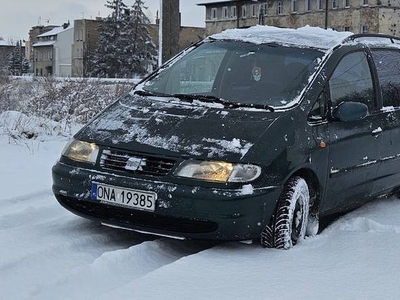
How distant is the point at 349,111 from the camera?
17.8ft

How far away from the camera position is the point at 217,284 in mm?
3955

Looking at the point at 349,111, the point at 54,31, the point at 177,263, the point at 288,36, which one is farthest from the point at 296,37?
the point at 54,31

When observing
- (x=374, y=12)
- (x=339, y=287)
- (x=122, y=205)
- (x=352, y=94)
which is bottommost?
(x=339, y=287)

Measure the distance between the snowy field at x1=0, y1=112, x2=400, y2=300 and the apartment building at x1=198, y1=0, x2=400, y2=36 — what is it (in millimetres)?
49953

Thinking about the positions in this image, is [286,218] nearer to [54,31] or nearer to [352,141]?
[352,141]

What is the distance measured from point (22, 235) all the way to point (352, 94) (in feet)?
9.43

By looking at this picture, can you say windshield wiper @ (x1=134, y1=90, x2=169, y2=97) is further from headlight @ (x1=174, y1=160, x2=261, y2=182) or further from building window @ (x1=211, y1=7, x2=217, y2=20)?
building window @ (x1=211, y1=7, x2=217, y2=20)

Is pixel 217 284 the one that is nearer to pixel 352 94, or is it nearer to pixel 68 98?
pixel 352 94

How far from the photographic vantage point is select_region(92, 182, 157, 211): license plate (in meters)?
4.56

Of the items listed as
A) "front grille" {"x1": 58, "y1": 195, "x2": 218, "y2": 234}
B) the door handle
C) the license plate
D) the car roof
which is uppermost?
the car roof

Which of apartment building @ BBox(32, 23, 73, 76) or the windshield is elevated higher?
apartment building @ BBox(32, 23, 73, 76)

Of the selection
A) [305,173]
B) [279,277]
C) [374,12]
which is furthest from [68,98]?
[374,12]

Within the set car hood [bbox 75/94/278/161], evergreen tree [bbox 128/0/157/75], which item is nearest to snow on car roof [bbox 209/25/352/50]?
car hood [bbox 75/94/278/161]

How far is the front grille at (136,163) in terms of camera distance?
15.1ft
